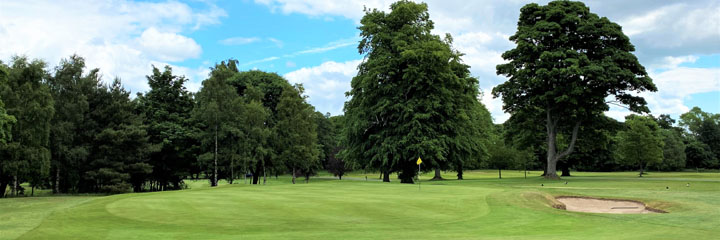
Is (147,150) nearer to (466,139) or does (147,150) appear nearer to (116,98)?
(116,98)

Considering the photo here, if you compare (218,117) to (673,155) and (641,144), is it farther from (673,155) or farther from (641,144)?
(673,155)

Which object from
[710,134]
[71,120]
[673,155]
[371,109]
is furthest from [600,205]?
[710,134]

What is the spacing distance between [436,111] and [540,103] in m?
12.4

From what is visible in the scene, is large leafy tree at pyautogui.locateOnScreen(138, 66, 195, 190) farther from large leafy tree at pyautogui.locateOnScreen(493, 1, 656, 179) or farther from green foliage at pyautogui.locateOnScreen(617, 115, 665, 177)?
green foliage at pyautogui.locateOnScreen(617, 115, 665, 177)

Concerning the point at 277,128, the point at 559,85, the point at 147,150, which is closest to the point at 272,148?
the point at 277,128

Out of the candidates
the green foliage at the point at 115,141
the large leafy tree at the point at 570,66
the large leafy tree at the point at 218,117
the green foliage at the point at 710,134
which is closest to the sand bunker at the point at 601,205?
the large leafy tree at the point at 570,66

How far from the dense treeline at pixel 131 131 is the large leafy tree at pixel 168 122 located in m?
0.11

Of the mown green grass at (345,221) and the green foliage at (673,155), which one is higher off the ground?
the green foliage at (673,155)

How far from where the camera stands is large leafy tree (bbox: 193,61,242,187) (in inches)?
1965

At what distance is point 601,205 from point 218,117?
1539 inches

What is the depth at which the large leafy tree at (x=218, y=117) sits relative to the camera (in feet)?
164

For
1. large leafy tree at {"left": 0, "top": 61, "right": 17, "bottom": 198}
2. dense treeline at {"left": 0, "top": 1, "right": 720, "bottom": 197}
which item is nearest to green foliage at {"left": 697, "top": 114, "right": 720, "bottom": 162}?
dense treeline at {"left": 0, "top": 1, "right": 720, "bottom": 197}

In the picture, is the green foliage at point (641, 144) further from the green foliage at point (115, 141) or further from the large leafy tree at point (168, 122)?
the green foliage at point (115, 141)

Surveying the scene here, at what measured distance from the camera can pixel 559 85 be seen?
44.0 metres
